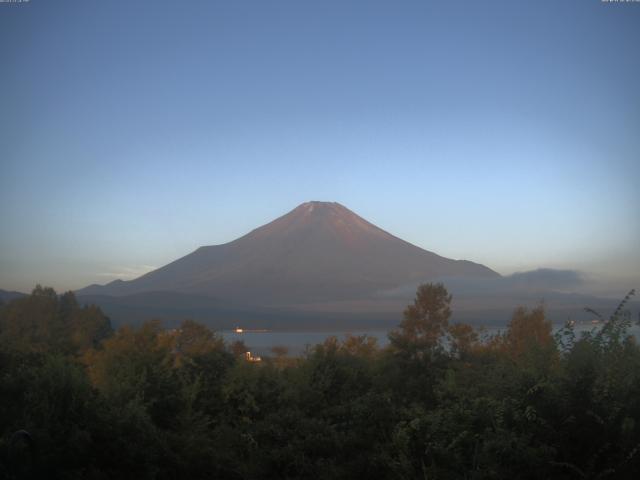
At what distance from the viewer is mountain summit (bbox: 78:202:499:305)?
109062 mm

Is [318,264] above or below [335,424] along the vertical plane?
above

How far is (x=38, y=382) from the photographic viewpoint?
7.02m

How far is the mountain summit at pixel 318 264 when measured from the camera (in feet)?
358

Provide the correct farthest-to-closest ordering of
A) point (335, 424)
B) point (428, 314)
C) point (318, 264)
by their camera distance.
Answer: point (318, 264)
point (428, 314)
point (335, 424)

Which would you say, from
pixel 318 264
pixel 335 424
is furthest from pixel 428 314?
pixel 318 264

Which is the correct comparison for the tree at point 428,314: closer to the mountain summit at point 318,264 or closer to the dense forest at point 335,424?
the dense forest at point 335,424

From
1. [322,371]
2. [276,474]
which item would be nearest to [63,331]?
[322,371]

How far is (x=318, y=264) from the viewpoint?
11344 centimetres

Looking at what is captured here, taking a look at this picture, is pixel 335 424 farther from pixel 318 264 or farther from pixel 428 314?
pixel 318 264

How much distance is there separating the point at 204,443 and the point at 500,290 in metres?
93.0

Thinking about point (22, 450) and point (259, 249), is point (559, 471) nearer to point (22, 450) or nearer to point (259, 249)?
point (22, 450)

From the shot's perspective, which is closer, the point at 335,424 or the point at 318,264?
the point at 335,424

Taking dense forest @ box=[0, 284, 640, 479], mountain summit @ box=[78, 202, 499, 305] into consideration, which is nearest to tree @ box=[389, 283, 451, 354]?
dense forest @ box=[0, 284, 640, 479]

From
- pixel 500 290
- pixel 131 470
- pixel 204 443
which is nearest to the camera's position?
pixel 131 470
